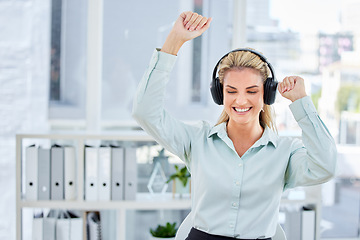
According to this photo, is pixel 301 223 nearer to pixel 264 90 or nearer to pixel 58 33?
pixel 264 90

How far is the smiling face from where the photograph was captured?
1.47m

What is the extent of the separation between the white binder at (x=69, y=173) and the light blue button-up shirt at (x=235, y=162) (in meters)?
1.30

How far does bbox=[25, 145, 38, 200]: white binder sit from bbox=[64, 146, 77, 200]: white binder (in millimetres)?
167

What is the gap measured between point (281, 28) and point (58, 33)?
62.0 inches

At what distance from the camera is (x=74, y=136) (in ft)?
8.73

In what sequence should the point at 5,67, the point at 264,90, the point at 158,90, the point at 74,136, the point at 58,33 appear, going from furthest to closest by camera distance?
the point at 58,33
the point at 5,67
the point at 74,136
the point at 264,90
the point at 158,90

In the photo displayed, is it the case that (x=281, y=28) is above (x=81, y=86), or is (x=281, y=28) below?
above

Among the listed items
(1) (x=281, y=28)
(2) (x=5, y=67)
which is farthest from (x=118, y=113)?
(1) (x=281, y=28)

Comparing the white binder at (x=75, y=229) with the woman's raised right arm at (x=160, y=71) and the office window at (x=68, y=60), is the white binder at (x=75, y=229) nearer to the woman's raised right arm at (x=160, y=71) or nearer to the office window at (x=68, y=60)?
the office window at (x=68, y=60)

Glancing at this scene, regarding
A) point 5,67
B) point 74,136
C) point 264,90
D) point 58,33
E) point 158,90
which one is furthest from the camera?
point 58,33

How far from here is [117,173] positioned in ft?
8.84

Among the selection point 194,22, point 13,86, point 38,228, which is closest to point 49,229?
point 38,228

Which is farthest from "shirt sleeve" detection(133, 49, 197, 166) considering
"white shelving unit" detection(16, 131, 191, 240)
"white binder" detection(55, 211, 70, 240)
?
"white binder" detection(55, 211, 70, 240)

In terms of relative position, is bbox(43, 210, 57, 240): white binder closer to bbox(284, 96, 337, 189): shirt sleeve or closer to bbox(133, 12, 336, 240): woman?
bbox(133, 12, 336, 240): woman
